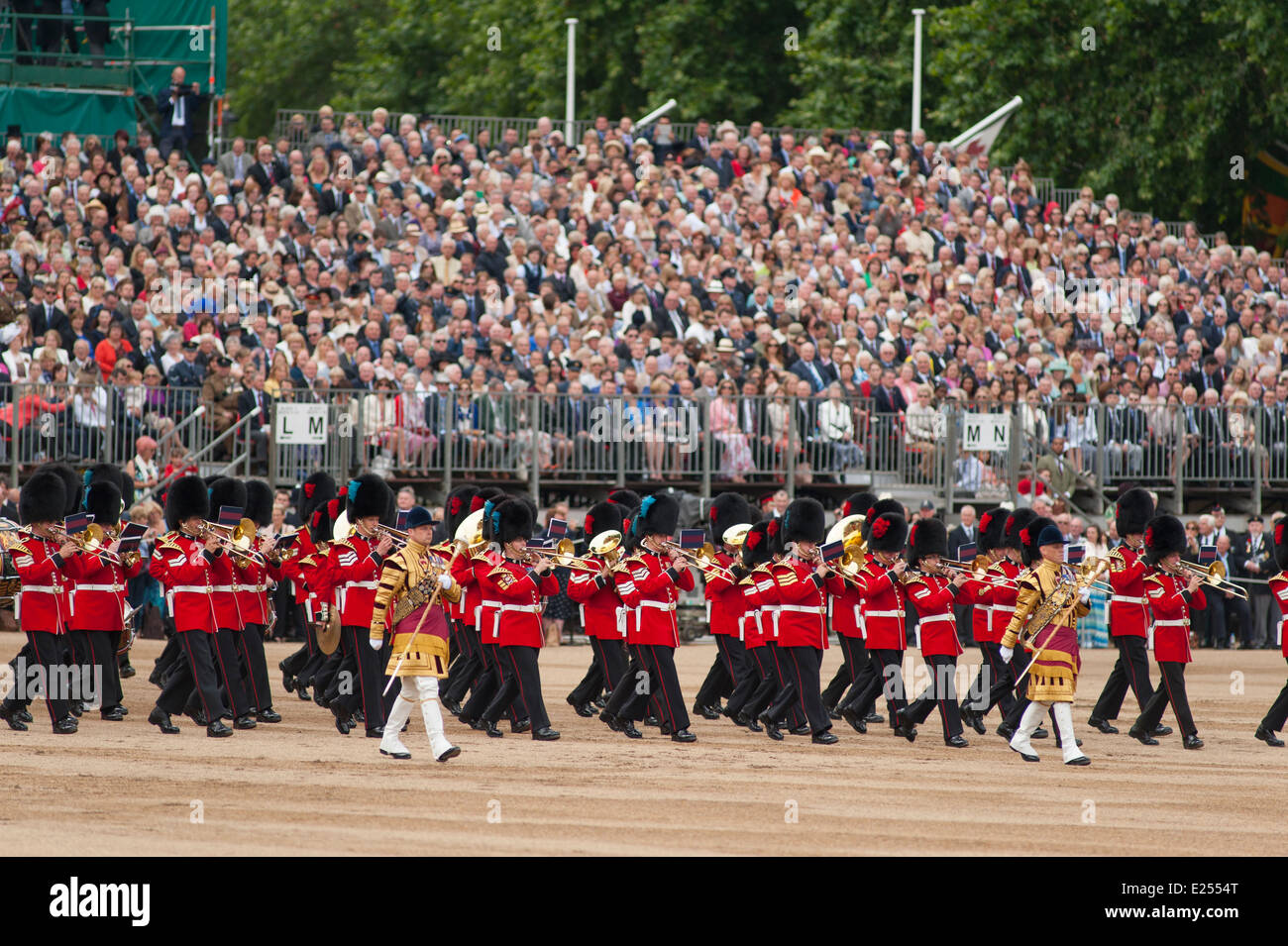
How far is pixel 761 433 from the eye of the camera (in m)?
21.4

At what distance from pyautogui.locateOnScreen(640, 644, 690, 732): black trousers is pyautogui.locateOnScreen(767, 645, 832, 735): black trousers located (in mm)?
629

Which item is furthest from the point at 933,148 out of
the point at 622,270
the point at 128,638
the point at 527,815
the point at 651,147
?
the point at 527,815

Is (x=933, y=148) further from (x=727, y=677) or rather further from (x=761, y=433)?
(x=727, y=677)

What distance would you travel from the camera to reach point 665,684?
13617 millimetres

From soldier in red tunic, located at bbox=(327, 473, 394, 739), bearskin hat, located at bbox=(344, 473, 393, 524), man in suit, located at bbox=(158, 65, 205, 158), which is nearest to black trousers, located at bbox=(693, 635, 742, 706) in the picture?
soldier in red tunic, located at bbox=(327, 473, 394, 739)

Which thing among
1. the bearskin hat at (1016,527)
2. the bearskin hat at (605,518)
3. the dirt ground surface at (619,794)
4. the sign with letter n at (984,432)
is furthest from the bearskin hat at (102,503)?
the sign with letter n at (984,432)

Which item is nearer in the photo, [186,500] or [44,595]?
[44,595]

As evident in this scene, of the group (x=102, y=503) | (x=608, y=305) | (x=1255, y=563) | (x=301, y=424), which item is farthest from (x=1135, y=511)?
(x=608, y=305)

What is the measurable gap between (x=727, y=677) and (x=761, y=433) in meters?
6.71

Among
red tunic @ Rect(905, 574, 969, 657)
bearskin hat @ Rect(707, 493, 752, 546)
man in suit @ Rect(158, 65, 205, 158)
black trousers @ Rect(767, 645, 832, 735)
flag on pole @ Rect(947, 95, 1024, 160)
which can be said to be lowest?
black trousers @ Rect(767, 645, 832, 735)

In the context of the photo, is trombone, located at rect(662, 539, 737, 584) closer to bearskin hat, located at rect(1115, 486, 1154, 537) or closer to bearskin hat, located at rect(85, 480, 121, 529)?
bearskin hat, located at rect(1115, 486, 1154, 537)

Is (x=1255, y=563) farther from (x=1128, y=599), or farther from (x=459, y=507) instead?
(x=459, y=507)

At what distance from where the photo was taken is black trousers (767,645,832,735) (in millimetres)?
13492

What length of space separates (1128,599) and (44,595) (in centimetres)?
716
